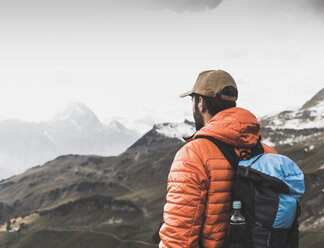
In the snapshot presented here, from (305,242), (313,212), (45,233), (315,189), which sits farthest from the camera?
(45,233)

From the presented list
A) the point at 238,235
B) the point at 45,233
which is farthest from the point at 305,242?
the point at 45,233

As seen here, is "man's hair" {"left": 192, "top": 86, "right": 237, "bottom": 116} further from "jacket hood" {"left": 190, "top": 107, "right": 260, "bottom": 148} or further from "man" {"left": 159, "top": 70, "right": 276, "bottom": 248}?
"jacket hood" {"left": 190, "top": 107, "right": 260, "bottom": 148}

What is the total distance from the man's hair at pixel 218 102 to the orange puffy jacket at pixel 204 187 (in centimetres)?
33

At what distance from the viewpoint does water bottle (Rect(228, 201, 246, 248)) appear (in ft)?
18.7

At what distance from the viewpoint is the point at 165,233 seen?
5754 millimetres

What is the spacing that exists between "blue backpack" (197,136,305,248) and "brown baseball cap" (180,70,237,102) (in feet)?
5.91

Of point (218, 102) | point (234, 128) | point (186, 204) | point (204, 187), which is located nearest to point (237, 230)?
point (204, 187)

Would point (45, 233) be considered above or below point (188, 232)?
below

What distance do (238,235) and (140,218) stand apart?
19724cm

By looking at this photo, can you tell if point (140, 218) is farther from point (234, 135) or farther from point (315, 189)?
point (234, 135)

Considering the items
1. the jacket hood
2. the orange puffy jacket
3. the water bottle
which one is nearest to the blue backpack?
the water bottle

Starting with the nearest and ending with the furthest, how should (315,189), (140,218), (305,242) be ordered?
(305,242), (315,189), (140,218)

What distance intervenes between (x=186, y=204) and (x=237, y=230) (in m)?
1.32

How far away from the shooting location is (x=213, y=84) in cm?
648
